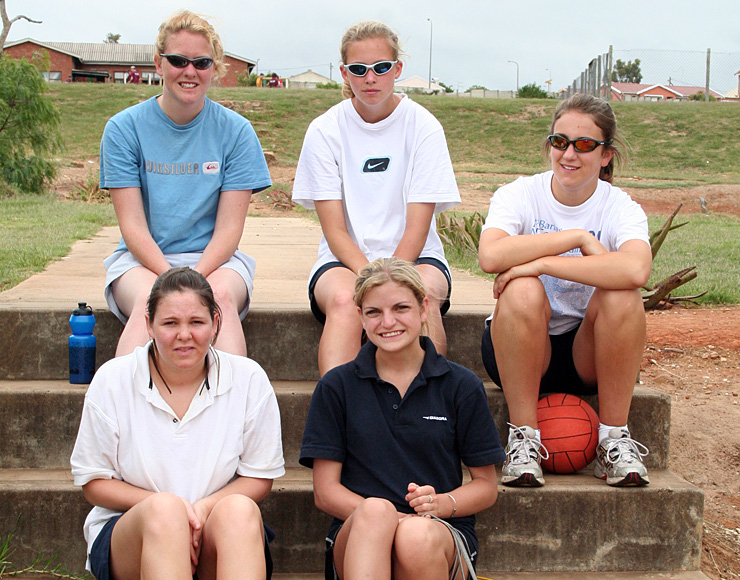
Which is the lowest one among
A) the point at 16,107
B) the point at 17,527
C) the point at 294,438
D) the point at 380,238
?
the point at 17,527

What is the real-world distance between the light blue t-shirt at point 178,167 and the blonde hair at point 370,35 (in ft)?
1.98

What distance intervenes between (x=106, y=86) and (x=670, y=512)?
122 ft

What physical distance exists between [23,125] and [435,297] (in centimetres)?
1320

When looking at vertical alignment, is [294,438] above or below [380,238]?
below

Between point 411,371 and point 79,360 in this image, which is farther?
point 79,360

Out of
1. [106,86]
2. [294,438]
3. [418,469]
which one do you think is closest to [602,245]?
[418,469]

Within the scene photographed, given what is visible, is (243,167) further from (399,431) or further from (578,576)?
(578,576)

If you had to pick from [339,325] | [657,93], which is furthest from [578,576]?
[657,93]

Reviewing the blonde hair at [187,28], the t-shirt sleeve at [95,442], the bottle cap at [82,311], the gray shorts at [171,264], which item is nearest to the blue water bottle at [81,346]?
the bottle cap at [82,311]

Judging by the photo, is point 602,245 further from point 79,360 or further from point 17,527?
point 17,527

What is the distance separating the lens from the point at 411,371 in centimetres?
257

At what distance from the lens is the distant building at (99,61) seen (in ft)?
181

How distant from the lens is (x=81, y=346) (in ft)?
10.5

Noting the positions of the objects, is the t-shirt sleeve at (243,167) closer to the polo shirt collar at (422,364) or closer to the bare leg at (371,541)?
the polo shirt collar at (422,364)
